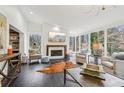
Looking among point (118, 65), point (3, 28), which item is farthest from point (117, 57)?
point (3, 28)

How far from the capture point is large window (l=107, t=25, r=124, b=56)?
4.90m

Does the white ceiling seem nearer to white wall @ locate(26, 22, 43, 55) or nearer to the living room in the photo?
the living room

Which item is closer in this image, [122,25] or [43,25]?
[122,25]

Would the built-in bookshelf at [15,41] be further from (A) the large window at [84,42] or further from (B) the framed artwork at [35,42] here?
(A) the large window at [84,42]

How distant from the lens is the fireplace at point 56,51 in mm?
8042

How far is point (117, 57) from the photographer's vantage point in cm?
380

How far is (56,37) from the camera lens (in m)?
8.29

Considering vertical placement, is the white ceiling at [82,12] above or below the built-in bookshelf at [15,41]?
above

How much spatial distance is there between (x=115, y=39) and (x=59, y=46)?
13.6ft

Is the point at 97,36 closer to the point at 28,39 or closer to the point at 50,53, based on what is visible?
the point at 50,53

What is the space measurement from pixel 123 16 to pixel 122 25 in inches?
22.0

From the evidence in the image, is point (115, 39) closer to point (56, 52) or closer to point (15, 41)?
point (56, 52)

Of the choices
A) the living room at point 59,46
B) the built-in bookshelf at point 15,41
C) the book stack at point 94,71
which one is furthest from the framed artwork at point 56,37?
the book stack at point 94,71
